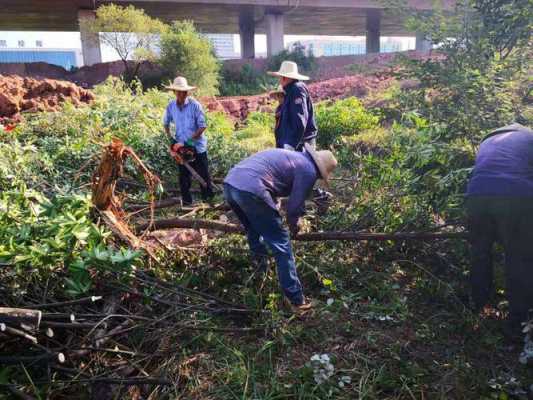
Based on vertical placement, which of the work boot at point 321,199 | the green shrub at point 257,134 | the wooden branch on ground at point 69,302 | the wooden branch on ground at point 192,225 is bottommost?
the wooden branch on ground at point 69,302

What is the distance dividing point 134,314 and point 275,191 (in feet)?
4.31

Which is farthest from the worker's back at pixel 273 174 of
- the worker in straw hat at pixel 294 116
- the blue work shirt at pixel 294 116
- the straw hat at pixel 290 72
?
the straw hat at pixel 290 72

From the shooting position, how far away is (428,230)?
3.91 meters

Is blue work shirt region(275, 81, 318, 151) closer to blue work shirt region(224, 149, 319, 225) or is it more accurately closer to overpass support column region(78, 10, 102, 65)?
blue work shirt region(224, 149, 319, 225)

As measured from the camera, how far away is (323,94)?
1346cm

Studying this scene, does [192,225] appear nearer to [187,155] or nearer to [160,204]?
[160,204]

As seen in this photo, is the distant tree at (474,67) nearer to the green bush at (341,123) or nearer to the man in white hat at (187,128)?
the man in white hat at (187,128)

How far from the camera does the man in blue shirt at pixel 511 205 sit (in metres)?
3.08

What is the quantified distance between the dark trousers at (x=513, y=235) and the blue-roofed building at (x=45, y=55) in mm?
40333

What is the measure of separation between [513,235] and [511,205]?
21 cm

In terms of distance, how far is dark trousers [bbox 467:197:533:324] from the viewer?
3.08 meters

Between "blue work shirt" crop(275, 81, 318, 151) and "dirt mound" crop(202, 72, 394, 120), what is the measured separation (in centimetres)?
689

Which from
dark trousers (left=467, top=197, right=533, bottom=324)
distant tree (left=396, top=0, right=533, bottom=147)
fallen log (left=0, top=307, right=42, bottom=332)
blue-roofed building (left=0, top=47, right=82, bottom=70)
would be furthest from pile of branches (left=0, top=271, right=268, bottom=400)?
blue-roofed building (left=0, top=47, right=82, bottom=70)

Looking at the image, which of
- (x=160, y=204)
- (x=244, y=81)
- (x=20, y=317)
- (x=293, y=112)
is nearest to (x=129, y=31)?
(x=244, y=81)
